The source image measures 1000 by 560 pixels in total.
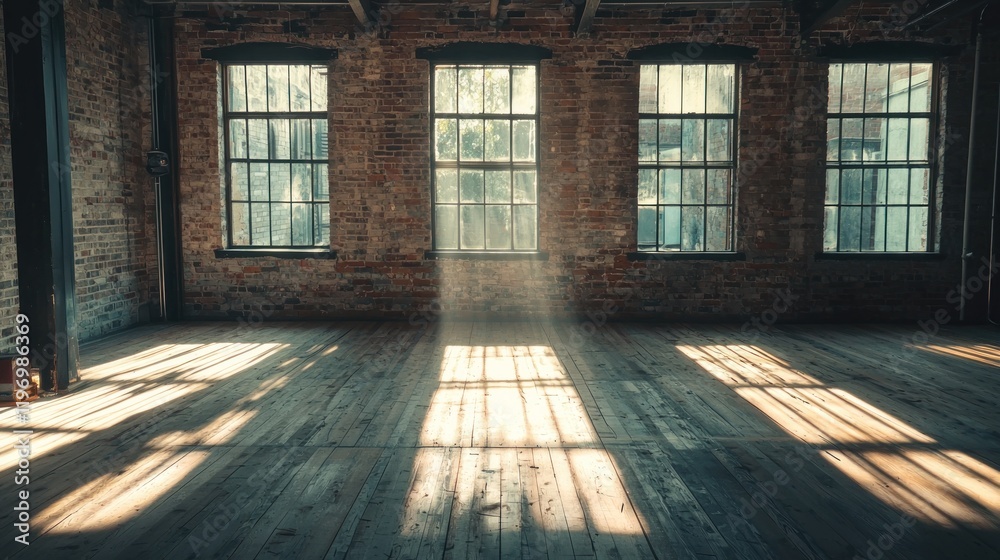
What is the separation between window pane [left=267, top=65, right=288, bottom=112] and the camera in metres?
7.36

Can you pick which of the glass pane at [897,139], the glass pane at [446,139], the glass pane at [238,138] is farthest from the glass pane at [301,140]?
the glass pane at [897,139]

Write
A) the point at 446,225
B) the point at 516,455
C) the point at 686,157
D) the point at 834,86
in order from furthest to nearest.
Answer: the point at 446,225
the point at 686,157
the point at 834,86
the point at 516,455

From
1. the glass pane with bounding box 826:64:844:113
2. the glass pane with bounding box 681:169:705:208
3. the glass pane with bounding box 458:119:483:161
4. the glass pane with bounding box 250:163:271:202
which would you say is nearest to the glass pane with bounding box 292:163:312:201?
the glass pane with bounding box 250:163:271:202

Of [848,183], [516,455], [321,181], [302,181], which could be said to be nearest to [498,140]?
[321,181]

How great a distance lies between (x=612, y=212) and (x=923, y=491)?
476 centimetres

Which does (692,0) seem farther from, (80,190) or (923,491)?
(80,190)

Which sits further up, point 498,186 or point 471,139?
point 471,139

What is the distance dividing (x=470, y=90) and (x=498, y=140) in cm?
61

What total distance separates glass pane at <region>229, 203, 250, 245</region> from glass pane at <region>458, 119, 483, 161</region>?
8.02ft

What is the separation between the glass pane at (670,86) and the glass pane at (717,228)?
1.20 meters

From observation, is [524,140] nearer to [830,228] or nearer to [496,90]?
[496,90]

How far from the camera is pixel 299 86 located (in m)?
7.35

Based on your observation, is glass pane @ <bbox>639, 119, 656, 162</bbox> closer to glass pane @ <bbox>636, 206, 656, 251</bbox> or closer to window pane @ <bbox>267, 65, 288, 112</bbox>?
glass pane @ <bbox>636, 206, 656, 251</bbox>

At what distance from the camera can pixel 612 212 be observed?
7301 millimetres
